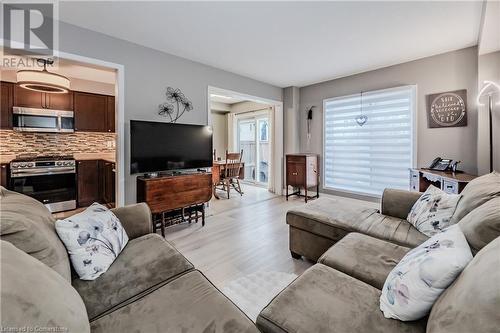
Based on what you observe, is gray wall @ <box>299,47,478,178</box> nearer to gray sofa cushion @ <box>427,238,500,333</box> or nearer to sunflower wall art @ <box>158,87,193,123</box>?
sunflower wall art @ <box>158,87,193,123</box>

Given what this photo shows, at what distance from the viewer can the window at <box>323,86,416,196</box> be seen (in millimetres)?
3828

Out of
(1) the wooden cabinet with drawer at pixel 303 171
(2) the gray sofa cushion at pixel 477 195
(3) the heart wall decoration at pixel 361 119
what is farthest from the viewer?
(1) the wooden cabinet with drawer at pixel 303 171

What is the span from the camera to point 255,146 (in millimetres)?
6859

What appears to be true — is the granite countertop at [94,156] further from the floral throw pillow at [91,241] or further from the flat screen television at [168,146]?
→ the floral throw pillow at [91,241]

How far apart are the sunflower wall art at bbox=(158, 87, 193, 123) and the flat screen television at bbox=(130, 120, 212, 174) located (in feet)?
0.92

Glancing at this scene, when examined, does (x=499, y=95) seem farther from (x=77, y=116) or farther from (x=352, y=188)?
(x=77, y=116)

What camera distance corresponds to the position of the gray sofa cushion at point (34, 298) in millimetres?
588

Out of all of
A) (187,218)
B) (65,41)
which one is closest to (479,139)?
(187,218)

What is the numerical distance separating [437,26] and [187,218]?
390cm

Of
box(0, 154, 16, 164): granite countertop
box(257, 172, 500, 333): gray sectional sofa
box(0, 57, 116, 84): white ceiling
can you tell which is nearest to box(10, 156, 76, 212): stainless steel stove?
box(0, 154, 16, 164): granite countertop

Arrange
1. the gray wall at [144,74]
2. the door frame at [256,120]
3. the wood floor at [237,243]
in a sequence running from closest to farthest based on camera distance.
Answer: the wood floor at [237,243] < the gray wall at [144,74] < the door frame at [256,120]

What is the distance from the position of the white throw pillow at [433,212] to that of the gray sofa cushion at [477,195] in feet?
0.37

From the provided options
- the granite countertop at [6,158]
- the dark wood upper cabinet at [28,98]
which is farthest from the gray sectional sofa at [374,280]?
the granite countertop at [6,158]

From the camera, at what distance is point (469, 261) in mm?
878
